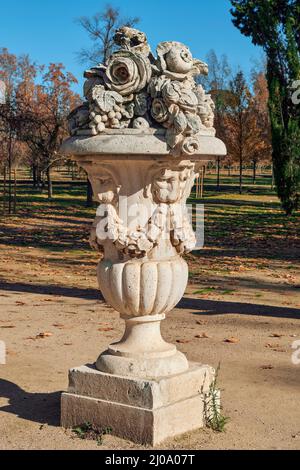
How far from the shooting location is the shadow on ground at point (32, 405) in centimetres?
511

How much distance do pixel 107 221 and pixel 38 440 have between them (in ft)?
Result: 5.05

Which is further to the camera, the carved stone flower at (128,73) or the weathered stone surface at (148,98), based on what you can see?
the carved stone flower at (128,73)

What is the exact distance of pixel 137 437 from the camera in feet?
15.1

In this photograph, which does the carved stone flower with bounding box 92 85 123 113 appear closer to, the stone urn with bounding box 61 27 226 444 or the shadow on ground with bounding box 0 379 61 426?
the stone urn with bounding box 61 27 226 444

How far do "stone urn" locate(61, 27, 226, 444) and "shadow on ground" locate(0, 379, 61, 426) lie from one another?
0.80 feet

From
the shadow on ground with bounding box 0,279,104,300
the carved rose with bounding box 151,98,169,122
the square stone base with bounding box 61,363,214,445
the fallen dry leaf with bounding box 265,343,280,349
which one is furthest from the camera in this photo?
the shadow on ground with bounding box 0,279,104,300

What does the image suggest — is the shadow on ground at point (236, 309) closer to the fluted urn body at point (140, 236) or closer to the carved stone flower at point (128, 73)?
the fluted urn body at point (140, 236)

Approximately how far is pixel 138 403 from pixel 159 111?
1950mm

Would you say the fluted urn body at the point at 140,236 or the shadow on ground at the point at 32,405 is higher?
the fluted urn body at the point at 140,236

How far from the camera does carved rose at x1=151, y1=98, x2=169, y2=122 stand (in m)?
4.71

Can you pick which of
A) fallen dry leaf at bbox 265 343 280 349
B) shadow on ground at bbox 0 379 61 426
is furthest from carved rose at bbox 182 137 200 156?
fallen dry leaf at bbox 265 343 280 349

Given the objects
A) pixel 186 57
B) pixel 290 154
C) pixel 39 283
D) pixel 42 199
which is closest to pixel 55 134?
pixel 42 199

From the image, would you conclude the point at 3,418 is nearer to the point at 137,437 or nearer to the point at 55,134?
the point at 137,437

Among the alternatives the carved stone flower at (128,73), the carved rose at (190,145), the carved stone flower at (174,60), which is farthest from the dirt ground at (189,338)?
the carved stone flower at (174,60)
